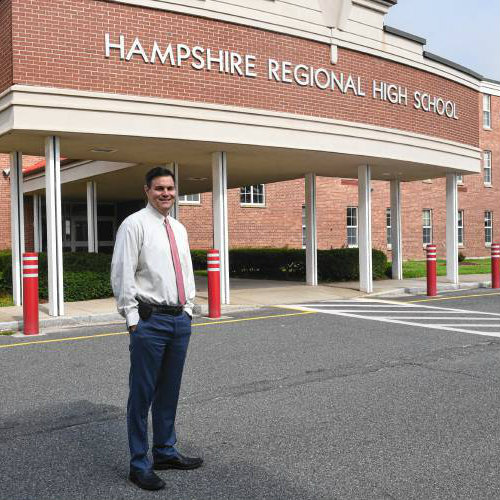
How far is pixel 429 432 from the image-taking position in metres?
4.88

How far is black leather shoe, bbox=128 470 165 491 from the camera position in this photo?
3.85m

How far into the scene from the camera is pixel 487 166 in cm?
3688

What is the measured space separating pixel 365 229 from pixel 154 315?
1334 cm

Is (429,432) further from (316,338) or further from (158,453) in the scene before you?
(316,338)

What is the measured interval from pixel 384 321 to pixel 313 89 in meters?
6.13

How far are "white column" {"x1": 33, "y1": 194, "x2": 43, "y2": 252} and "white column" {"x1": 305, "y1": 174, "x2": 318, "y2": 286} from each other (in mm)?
10628

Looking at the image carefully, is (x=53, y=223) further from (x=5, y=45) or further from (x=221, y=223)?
(x=221, y=223)

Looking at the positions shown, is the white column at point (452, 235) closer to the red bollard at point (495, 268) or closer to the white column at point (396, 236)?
the red bollard at point (495, 268)

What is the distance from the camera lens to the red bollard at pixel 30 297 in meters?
10.1

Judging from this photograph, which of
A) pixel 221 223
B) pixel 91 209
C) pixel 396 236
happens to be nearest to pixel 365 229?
pixel 396 236

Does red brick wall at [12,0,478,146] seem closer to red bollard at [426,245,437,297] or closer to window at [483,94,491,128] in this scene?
red bollard at [426,245,437,297]

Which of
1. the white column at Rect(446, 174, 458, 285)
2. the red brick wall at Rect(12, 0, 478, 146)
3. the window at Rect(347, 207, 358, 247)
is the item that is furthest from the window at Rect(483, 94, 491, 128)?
the red brick wall at Rect(12, 0, 478, 146)

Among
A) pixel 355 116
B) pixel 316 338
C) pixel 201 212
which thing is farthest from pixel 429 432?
pixel 201 212

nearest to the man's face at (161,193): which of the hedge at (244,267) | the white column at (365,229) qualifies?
the hedge at (244,267)
